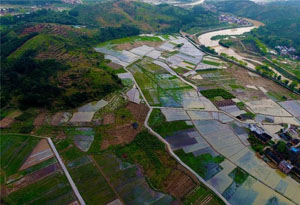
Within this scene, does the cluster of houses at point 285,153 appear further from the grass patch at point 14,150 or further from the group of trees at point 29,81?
the group of trees at point 29,81

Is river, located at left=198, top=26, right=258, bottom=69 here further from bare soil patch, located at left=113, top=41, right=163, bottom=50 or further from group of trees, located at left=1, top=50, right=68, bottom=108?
group of trees, located at left=1, top=50, right=68, bottom=108

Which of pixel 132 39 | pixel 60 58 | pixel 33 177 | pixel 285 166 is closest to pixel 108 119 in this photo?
pixel 33 177

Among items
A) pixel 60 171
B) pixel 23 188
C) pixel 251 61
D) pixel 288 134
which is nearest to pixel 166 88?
pixel 288 134

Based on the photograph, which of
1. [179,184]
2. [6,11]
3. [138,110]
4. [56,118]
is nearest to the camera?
[179,184]

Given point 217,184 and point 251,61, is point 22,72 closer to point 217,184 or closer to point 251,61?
point 217,184

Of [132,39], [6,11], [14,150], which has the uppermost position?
[6,11]

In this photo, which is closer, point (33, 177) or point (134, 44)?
point (33, 177)

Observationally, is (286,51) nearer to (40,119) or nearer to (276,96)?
(276,96)
